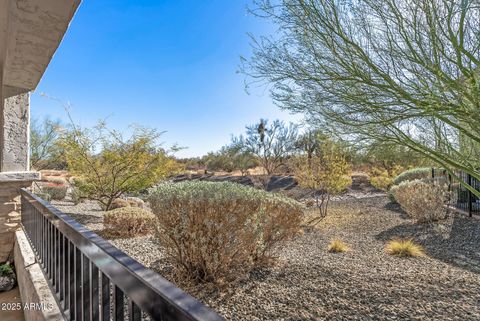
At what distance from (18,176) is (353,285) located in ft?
16.5

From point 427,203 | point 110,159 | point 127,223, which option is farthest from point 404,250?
point 110,159

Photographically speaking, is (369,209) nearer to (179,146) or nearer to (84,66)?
(179,146)

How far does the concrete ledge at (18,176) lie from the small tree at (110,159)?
3110 mm

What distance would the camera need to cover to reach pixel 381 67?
3.11m

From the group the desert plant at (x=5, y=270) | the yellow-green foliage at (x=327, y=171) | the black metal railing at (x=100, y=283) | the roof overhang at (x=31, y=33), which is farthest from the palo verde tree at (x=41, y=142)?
the black metal railing at (x=100, y=283)

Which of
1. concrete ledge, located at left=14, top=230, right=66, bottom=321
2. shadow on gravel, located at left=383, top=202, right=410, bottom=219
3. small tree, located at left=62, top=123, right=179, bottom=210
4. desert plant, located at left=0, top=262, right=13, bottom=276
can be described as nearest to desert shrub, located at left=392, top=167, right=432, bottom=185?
shadow on gravel, located at left=383, top=202, right=410, bottom=219

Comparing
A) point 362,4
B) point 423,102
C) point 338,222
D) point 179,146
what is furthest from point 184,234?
point 338,222

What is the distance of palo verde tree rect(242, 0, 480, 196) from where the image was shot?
271 centimetres

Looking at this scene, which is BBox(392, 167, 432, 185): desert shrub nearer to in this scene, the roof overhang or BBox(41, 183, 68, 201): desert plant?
the roof overhang

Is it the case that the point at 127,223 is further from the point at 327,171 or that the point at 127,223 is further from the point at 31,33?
the point at 327,171

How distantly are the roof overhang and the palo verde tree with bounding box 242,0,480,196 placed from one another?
7.02 ft

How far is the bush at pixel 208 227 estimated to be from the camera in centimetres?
314

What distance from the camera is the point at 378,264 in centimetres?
445

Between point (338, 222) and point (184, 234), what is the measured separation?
262 inches
